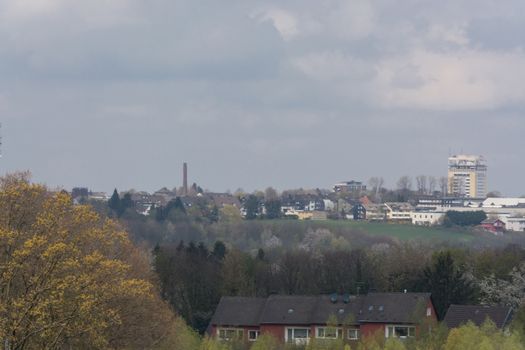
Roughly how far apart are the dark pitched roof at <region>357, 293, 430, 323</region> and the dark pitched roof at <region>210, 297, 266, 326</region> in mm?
6022

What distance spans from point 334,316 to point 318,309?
4916 millimetres

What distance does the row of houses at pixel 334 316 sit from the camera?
228 feet

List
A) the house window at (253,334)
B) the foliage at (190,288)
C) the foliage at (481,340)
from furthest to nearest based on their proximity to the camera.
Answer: the foliage at (190,288), the house window at (253,334), the foliage at (481,340)

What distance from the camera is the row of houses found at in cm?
6950

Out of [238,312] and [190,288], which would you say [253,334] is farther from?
[190,288]

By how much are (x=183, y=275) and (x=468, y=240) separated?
10839 cm

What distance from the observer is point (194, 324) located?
84875mm

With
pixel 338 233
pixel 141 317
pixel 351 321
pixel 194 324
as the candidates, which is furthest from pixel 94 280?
pixel 338 233

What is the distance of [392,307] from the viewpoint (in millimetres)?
72500

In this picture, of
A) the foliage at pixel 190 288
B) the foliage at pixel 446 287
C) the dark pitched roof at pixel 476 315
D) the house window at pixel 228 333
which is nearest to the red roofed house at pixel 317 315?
the house window at pixel 228 333

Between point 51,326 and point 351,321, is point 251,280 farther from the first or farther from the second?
point 51,326

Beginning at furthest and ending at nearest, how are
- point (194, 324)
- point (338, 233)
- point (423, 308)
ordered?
1. point (338, 233)
2. point (194, 324)
3. point (423, 308)

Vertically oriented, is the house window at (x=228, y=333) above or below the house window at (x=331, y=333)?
below

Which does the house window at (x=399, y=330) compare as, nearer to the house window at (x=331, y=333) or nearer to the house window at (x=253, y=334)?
the house window at (x=331, y=333)
